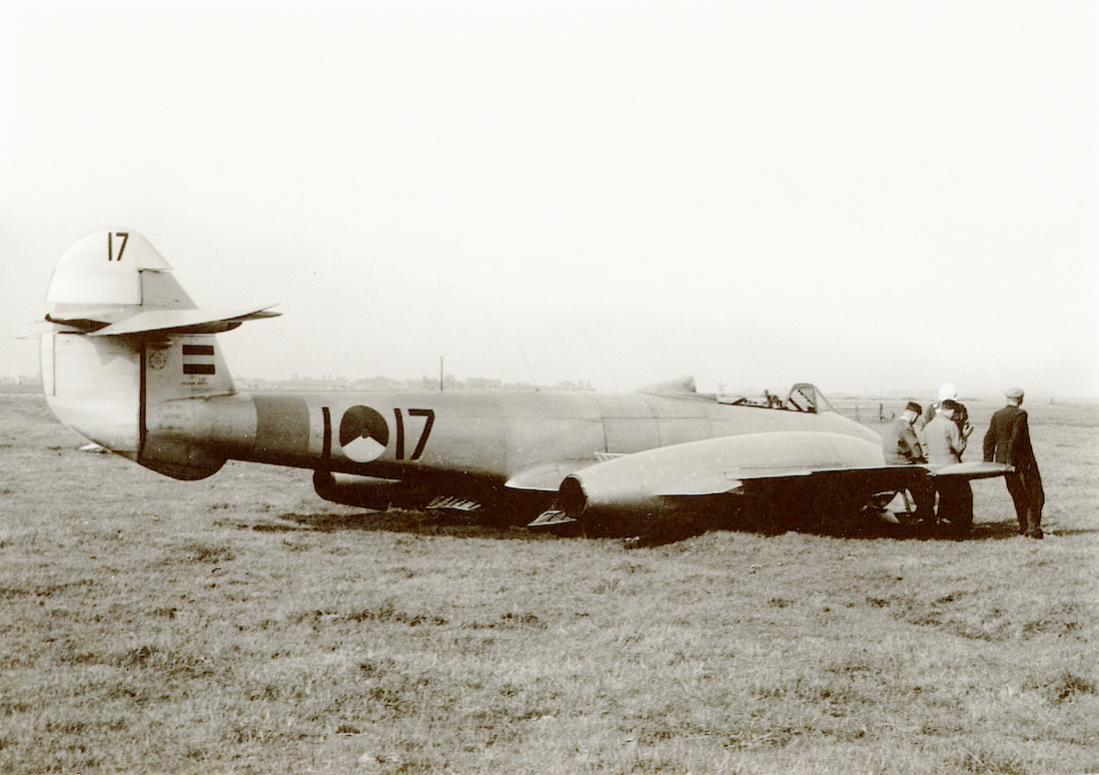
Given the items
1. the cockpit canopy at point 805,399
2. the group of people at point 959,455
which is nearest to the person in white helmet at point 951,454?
the group of people at point 959,455

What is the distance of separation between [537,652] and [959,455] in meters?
7.23

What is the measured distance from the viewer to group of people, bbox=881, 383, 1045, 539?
32.3 feet

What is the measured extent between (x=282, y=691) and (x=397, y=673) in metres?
0.69

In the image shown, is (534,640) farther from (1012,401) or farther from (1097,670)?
(1012,401)

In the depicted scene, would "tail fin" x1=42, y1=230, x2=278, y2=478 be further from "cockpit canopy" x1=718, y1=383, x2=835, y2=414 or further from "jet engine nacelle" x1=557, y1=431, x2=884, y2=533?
"cockpit canopy" x1=718, y1=383, x2=835, y2=414

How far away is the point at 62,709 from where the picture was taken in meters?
4.63

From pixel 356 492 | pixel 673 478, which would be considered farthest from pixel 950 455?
A: pixel 356 492

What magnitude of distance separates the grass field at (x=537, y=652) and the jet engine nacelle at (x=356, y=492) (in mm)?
1510

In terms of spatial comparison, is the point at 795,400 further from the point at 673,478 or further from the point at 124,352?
the point at 124,352

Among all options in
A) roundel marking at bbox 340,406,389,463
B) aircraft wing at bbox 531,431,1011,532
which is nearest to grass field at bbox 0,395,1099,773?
aircraft wing at bbox 531,431,1011,532

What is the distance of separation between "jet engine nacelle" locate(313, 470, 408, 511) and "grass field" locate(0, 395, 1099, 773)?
4.95ft

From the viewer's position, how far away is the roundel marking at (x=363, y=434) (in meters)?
10.4

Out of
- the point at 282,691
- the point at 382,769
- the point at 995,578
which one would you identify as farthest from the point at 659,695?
the point at 995,578

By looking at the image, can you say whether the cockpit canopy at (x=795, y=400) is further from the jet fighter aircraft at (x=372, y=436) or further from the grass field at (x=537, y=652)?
the grass field at (x=537, y=652)
